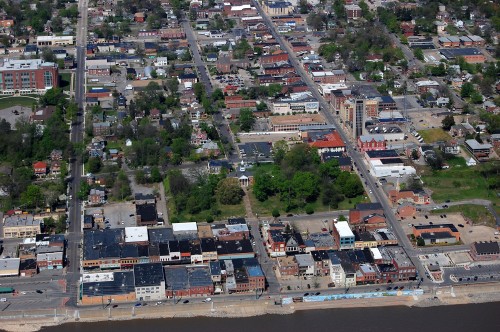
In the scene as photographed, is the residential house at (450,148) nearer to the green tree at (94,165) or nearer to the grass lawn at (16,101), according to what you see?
the green tree at (94,165)

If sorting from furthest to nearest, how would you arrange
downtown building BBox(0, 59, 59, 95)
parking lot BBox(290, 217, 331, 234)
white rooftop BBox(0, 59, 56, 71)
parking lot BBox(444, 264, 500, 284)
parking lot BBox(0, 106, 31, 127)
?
white rooftop BBox(0, 59, 56, 71) < downtown building BBox(0, 59, 59, 95) < parking lot BBox(0, 106, 31, 127) < parking lot BBox(290, 217, 331, 234) < parking lot BBox(444, 264, 500, 284)

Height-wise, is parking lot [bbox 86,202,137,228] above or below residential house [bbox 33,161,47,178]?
below

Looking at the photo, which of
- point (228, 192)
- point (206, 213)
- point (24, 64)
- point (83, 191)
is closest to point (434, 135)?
point (228, 192)

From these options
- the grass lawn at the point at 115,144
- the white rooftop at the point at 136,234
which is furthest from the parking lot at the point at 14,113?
the white rooftop at the point at 136,234

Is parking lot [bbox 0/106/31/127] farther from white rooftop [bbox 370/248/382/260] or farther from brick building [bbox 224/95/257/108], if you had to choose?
white rooftop [bbox 370/248/382/260]

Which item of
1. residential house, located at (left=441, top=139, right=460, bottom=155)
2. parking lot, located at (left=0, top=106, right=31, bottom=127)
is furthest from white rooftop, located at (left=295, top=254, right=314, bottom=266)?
parking lot, located at (left=0, top=106, right=31, bottom=127)

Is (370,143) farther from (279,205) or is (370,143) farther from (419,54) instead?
(419,54)
